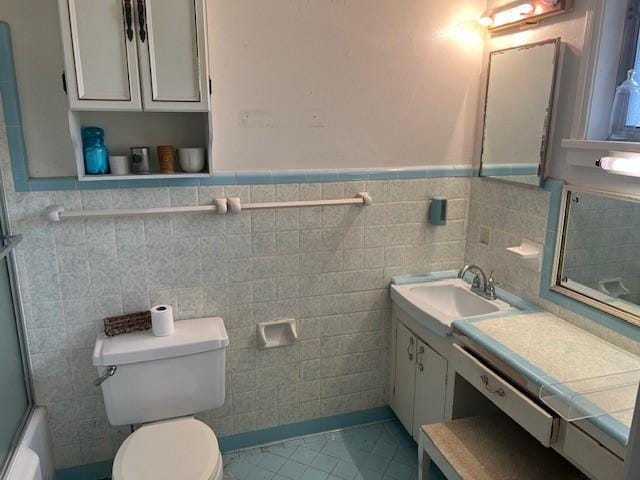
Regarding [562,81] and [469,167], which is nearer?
[562,81]

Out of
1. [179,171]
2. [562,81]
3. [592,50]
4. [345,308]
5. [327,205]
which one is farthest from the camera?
[345,308]

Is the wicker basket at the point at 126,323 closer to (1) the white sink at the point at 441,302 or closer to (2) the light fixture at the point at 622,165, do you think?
(1) the white sink at the point at 441,302

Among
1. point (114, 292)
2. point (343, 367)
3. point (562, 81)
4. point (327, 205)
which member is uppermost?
point (562, 81)

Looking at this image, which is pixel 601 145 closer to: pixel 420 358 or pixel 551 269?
pixel 551 269

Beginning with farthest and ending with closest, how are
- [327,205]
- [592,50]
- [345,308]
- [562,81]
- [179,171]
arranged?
[345,308], [327,205], [179,171], [562,81], [592,50]

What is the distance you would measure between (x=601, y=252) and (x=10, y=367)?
90.1 inches

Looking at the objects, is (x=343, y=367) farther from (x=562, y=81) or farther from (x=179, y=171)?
(x=562, y=81)

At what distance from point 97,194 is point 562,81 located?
188 cm

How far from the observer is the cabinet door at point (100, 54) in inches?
63.3

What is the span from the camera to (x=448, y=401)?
200cm

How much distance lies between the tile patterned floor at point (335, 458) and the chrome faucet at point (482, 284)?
84 cm

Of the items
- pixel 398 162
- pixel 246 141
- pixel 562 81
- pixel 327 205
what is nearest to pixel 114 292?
pixel 246 141

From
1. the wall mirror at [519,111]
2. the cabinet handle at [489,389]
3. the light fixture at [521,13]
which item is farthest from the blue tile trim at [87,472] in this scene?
the light fixture at [521,13]

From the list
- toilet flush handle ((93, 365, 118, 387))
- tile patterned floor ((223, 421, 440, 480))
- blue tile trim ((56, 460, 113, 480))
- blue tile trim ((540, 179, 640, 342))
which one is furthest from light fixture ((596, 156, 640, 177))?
blue tile trim ((56, 460, 113, 480))
